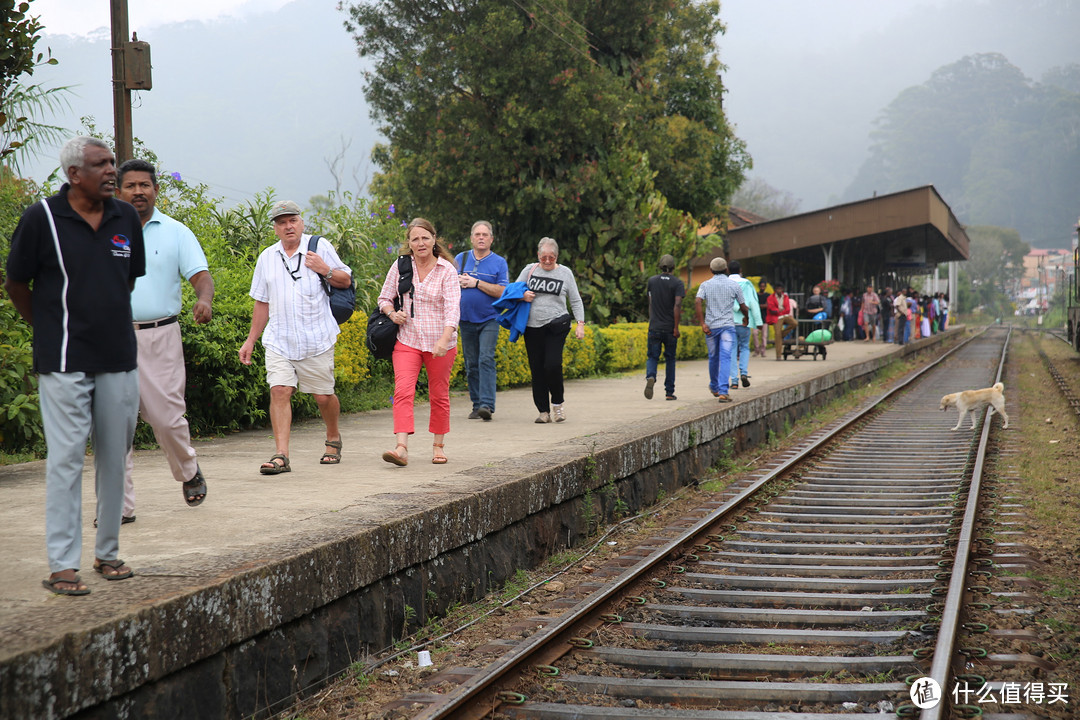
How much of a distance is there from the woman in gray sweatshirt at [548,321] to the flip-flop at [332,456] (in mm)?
2794

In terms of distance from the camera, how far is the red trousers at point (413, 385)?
673 centimetres

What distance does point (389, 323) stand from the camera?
22.4ft

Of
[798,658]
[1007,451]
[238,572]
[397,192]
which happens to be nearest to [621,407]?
[1007,451]

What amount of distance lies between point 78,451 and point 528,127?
18.0 meters

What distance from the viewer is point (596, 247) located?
2173 cm

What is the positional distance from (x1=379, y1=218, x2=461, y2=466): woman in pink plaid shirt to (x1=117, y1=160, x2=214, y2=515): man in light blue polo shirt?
6.39 feet

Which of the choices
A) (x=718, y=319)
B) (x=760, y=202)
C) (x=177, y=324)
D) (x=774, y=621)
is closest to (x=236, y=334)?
(x=177, y=324)

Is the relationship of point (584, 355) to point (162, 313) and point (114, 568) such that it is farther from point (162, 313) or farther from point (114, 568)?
point (114, 568)

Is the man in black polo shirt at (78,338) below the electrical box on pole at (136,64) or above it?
below

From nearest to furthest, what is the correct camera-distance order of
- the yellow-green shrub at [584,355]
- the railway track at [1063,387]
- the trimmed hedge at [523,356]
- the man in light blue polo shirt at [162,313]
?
the man in light blue polo shirt at [162,313], the trimmed hedge at [523,356], the railway track at [1063,387], the yellow-green shrub at [584,355]

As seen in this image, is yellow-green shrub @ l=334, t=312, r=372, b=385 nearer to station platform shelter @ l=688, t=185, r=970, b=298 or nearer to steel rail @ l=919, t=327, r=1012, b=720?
steel rail @ l=919, t=327, r=1012, b=720

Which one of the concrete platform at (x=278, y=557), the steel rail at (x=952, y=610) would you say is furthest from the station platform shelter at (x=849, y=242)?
the concrete platform at (x=278, y=557)

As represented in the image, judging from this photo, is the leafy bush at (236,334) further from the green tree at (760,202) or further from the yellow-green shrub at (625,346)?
the green tree at (760,202)

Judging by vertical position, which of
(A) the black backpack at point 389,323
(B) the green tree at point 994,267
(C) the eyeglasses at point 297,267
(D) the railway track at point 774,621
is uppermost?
(B) the green tree at point 994,267
